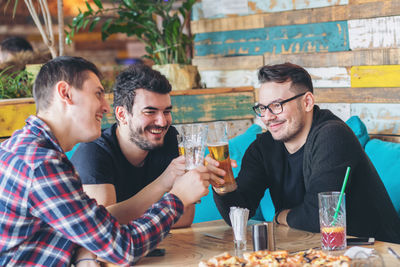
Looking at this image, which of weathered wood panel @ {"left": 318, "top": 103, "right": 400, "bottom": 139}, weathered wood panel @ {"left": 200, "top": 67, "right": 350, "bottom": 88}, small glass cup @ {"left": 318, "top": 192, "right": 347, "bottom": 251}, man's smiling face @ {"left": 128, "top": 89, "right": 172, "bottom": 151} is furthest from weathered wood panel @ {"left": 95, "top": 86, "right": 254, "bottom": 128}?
small glass cup @ {"left": 318, "top": 192, "right": 347, "bottom": 251}

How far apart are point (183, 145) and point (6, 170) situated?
61 cm

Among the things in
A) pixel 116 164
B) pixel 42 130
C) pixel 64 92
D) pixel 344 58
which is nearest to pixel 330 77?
pixel 344 58

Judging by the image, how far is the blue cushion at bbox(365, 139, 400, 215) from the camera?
267cm

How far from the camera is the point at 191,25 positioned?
414 cm

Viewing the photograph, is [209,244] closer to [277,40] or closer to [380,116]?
[380,116]

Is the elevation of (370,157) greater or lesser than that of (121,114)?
lesser

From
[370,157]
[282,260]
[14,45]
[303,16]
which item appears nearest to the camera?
[282,260]

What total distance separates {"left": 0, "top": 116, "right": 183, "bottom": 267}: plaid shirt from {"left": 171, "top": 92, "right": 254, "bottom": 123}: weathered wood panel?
2.13 meters

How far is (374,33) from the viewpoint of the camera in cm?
312

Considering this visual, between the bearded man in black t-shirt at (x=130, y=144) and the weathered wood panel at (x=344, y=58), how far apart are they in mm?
1381

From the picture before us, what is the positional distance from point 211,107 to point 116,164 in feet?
5.06

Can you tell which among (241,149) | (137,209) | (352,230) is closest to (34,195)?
(137,209)

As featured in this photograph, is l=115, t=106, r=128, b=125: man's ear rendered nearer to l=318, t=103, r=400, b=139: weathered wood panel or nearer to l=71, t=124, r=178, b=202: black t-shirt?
l=71, t=124, r=178, b=202: black t-shirt

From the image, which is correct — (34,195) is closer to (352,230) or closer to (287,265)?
(287,265)
